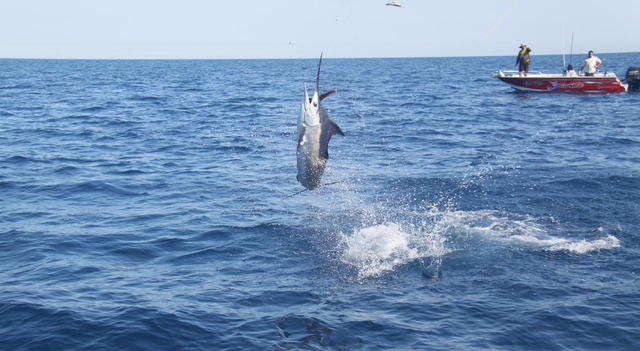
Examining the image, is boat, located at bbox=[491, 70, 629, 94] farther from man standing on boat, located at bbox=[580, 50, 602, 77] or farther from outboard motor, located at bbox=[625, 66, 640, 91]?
outboard motor, located at bbox=[625, 66, 640, 91]

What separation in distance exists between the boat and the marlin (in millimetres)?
32172

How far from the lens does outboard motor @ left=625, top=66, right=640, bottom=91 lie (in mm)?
37031

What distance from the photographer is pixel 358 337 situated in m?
7.30

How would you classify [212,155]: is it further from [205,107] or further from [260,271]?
[205,107]

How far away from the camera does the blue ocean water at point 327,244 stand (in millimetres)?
7539

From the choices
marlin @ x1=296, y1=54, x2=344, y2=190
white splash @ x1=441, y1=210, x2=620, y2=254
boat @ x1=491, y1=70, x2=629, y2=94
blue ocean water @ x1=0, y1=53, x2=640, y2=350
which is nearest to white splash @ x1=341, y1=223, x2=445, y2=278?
blue ocean water @ x1=0, y1=53, x2=640, y2=350

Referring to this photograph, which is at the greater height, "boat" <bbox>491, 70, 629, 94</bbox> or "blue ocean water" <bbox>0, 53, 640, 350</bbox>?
"boat" <bbox>491, 70, 629, 94</bbox>

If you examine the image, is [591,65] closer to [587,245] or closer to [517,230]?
[517,230]

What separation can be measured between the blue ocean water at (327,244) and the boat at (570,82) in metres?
14.8

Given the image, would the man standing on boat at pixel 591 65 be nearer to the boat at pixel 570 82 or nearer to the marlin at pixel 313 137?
the boat at pixel 570 82

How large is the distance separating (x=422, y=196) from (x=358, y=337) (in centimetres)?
717

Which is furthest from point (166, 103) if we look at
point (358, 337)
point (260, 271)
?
point (358, 337)

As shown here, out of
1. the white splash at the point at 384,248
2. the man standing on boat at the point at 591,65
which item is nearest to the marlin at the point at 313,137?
the white splash at the point at 384,248

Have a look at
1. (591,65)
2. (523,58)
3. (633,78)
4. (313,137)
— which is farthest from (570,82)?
(313,137)
